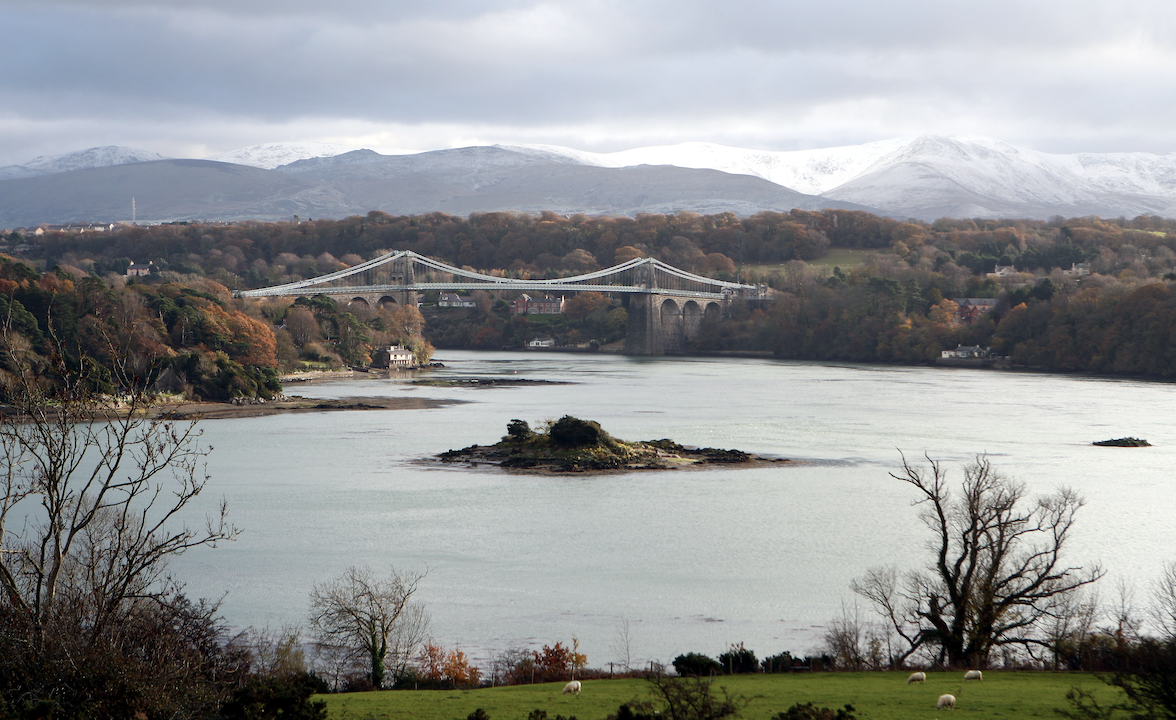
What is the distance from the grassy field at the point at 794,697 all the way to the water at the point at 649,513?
1.42 m

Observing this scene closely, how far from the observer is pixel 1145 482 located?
1563cm

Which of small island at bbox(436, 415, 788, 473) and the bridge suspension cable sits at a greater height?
the bridge suspension cable

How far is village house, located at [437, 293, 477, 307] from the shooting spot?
5697cm

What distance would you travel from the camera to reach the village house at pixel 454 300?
187ft

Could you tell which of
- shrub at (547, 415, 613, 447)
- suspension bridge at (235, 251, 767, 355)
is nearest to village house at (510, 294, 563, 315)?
suspension bridge at (235, 251, 767, 355)

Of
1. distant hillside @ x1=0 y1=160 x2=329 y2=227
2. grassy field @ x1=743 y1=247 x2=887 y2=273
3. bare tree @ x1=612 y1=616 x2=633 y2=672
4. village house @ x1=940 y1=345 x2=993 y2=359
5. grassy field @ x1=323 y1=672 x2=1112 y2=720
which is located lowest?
bare tree @ x1=612 y1=616 x2=633 y2=672

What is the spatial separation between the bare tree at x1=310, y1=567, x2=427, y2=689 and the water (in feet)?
0.94

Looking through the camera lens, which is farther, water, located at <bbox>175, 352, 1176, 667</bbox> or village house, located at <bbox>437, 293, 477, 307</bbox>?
village house, located at <bbox>437, 293, 477, 307</bbox>

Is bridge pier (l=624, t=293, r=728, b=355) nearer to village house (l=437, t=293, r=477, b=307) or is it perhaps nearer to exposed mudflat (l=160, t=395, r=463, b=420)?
village house (l=437, t=293, r=477, b=307)

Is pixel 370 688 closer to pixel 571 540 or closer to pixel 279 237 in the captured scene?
pixel 571 540

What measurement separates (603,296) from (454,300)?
880 centimetres

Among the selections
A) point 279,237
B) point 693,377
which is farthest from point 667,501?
point 279,237

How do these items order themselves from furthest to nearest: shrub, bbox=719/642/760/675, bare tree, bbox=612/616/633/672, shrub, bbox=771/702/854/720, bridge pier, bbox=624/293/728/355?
bridge pier, bbox=624/293/728/355
bare tree, bbox=612/616/633/672
shrub, bbox=719/642/760/675
shrub, bbox=771/702/854/720

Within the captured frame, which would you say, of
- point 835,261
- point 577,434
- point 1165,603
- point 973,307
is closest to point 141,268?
point 835,261
